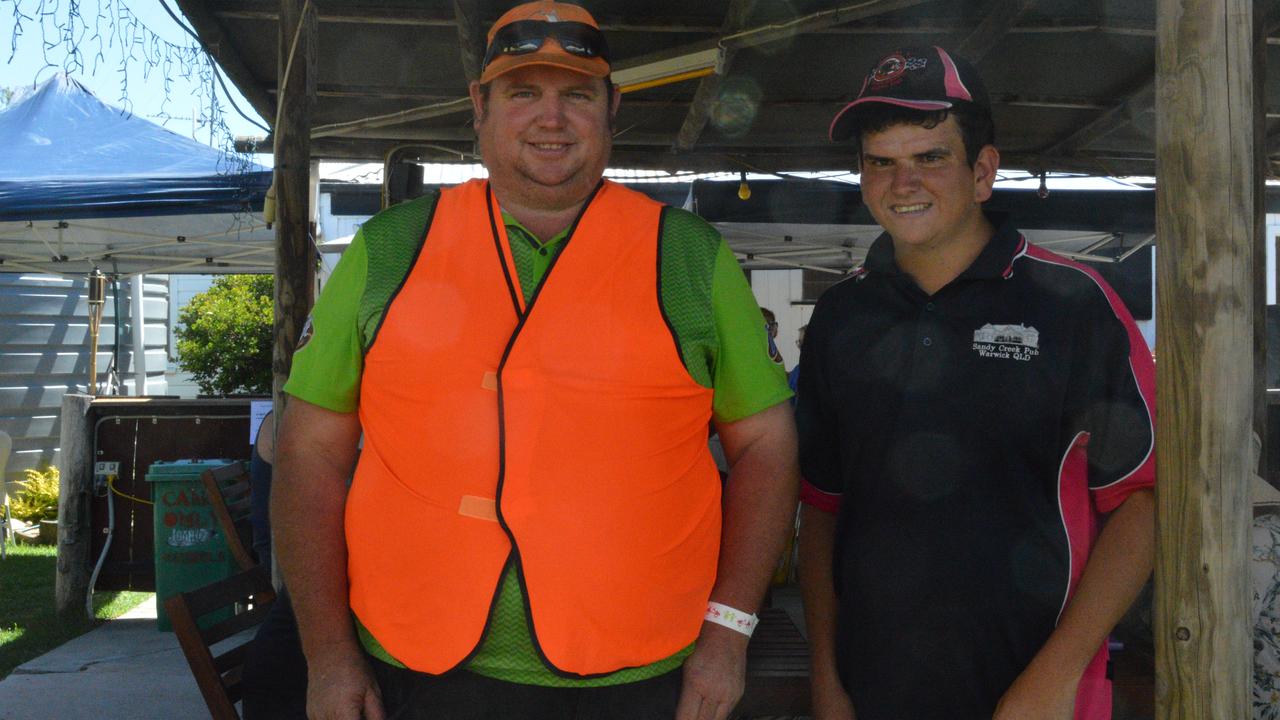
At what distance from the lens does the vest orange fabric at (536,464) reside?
189 cm

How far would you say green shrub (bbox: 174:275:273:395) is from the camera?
40.8ft

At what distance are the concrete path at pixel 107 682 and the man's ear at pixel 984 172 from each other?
4.47m

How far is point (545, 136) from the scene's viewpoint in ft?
6.85

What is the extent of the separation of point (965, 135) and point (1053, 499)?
71cm

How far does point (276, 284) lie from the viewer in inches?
153

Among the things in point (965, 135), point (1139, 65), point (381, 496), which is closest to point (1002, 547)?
point (965, 135)

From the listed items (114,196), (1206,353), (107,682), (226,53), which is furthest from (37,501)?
(1206,353)

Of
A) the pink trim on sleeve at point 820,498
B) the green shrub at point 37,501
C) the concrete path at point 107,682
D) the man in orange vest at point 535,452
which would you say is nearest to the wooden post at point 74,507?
the concrete path at point 107,682

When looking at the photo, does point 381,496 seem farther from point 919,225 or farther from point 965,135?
point 965,135

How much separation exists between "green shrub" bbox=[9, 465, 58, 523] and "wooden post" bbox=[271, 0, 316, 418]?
776 cm

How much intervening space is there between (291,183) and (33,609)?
16.1ft

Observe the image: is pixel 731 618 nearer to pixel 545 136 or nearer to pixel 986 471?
pixel 986 471

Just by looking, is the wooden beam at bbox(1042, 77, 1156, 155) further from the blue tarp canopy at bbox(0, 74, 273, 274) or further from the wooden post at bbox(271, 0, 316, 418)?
the blue tarp canopy at bbox(0, 74, 273, 274)

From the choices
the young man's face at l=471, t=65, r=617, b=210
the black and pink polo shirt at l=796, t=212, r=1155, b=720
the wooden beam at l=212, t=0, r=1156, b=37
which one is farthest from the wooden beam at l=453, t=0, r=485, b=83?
the black and pink polo shirt at l=796, t=212, r=1155, b=720
